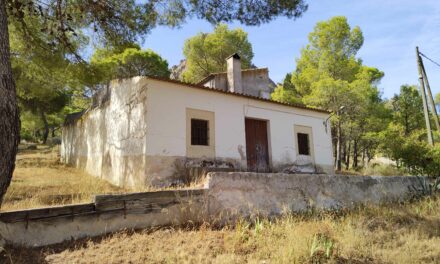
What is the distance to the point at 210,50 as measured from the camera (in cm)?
2702

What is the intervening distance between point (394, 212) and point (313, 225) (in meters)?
3.06

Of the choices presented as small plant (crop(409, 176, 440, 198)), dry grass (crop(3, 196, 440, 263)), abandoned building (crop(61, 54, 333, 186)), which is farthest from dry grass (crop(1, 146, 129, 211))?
small plant (crop(409, 176, 440, 198))

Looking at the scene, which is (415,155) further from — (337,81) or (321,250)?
(321,250)

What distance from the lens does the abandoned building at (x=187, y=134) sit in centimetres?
929

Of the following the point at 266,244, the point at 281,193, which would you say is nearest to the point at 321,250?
the point at 266,244

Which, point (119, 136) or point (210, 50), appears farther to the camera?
point (210, 50)

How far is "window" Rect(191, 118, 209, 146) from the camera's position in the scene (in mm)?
10328

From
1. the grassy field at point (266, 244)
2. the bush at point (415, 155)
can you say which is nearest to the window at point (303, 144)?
the bush at point (415, 155)

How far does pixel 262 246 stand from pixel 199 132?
6128 mm

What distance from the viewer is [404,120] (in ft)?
71.9

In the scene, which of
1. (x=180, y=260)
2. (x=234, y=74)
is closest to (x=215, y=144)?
(x=180, y=260)

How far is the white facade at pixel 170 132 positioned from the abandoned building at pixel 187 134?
0.03 meters

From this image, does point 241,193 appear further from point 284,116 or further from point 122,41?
point 284,116

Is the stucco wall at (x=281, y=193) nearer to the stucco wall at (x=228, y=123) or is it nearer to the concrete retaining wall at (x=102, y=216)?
the concrete retaining wall at (x=102, y=216)
